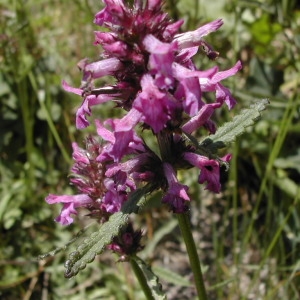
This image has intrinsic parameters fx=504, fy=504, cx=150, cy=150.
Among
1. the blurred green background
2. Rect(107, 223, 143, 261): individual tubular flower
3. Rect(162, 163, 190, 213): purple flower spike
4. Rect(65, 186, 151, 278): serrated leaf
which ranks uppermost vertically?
Rect(162, 163, 190, 213): purple flower spike

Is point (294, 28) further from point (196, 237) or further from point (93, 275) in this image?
point (93, 275)

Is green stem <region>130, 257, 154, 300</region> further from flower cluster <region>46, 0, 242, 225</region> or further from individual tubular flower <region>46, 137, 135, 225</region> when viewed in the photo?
flower cluster <region>46, 0, 242, 225</region>

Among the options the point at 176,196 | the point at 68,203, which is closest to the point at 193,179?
the point at 68,203

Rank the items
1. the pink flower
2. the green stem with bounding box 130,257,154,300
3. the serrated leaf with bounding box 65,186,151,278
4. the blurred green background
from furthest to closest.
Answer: the blurred green background < the green stem with bounding box 130,257,154,300 < the pink flower < the serrated leaf with bounding box 65,186,151,278

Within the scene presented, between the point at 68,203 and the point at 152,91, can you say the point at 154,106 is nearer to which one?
the point at 152,91

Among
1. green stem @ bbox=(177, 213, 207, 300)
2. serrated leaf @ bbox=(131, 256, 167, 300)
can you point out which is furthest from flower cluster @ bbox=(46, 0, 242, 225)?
serrated leaf @ bbox=(131, 256, 167, 300)

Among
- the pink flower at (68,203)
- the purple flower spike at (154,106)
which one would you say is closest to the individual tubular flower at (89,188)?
the pink flower at (68,203)

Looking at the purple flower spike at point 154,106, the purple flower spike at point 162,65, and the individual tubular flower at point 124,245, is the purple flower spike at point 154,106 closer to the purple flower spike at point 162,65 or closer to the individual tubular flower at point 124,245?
the purple flower spike at point 162,65
